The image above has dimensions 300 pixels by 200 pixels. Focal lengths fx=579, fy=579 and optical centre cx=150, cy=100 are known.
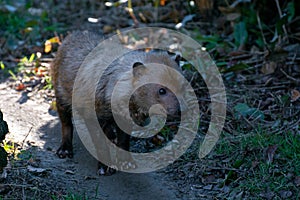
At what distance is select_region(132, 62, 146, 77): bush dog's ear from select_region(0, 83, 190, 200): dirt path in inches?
41.8

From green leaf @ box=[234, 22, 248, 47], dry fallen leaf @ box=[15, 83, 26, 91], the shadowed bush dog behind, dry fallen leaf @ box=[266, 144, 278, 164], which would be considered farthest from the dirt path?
green leaf @ box=[234, 22, 248, 47]

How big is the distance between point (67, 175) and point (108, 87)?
0.96m

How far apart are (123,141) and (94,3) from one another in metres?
5.44

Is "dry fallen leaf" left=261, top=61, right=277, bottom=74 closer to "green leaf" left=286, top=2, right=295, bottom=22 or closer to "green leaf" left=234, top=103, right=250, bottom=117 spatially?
"green leaf" left=286, top=2, right=295, bottom=22

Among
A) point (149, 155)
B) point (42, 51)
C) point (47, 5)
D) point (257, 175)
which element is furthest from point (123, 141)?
point (47, 5)

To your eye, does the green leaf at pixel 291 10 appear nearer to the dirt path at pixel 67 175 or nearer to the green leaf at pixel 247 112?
the green leaf at pixel 247 112

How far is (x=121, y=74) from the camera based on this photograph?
5703mm

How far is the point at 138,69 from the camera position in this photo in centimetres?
558

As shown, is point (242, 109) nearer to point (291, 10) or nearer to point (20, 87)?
point (291, 10)

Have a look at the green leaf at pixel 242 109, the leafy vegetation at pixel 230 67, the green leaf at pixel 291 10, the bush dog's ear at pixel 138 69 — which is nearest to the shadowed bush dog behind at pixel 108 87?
the bush dog's ear at pixel 138 69

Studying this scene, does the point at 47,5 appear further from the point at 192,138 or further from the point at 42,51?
the point at 192,138

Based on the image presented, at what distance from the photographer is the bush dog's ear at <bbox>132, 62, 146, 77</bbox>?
5566mm

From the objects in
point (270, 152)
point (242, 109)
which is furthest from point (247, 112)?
point (270, 152)

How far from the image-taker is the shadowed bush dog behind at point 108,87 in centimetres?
558
